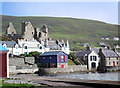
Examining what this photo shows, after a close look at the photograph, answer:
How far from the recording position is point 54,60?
54344 millimetres

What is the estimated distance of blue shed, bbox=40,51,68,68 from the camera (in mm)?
54188

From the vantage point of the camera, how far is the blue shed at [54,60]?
54.2 meters

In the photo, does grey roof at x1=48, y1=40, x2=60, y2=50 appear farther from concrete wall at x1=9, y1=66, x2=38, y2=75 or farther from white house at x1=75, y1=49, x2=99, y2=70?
concrete wall at x1=9, y1=66, x2=38, y2=75

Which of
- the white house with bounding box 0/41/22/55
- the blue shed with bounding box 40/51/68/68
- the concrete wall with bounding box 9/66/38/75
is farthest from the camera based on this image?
the white house with bounding box 0/41/22/55

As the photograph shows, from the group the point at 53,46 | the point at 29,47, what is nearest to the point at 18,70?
the point at 29,47

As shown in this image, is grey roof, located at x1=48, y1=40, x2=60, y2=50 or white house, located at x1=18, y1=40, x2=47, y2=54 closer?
white house, located at x1=18, y1=40, x2=47, y2=54

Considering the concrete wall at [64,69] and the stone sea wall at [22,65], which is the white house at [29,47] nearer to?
the stone sea wall at [22,65]

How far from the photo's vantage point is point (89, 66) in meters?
58.7

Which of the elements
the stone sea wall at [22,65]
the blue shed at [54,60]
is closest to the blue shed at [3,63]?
the stone sea wall at [22,65]

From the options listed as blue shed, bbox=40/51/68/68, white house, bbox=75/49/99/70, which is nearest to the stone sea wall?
blue shed, bbox=40/51/68/68

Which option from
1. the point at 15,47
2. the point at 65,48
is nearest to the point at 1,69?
the point at 15,47

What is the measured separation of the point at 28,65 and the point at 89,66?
47.2 feet

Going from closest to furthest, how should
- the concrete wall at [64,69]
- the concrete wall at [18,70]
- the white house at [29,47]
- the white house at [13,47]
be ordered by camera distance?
the concrete wall at [18,70]
the concrete wall at [64,69]
the white house at [13,47]
the white house at [29,47]

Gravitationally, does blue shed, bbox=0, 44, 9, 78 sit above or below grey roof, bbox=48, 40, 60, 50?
below
